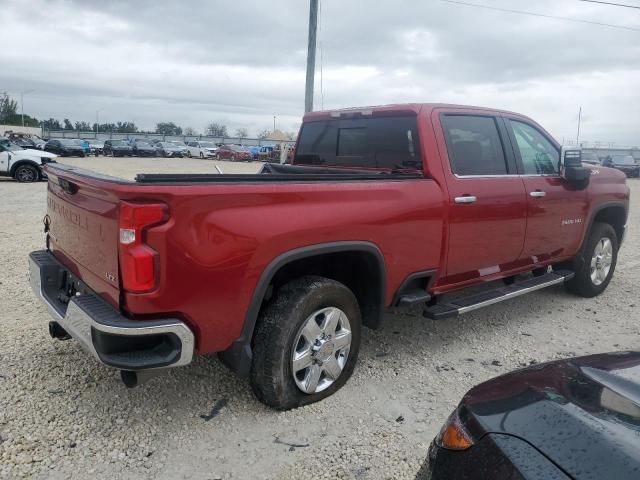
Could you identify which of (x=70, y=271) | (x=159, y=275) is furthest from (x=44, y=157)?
(x=159, y=275)

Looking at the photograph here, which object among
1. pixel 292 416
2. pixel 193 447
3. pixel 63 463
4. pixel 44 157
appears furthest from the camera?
pixel 44 157

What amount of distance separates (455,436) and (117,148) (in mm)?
44889

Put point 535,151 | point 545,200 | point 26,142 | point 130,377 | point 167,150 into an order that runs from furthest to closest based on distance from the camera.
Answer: point 167,150, point 26,142, point 535,151, point 545,200, point 130,377

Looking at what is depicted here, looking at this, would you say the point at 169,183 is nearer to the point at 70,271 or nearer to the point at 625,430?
the point at 70,271

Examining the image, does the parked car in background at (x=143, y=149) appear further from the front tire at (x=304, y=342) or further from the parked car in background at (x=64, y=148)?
the front tire at (x=304, y=342)

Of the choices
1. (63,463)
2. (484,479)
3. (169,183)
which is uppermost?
(169,183)

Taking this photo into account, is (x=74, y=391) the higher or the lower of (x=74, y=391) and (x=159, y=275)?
the lower

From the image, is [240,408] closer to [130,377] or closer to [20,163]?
[130,377]

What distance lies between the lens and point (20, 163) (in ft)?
55.0

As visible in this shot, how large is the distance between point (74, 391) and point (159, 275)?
1405 millimetres

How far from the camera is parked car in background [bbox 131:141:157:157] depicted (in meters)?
43.9

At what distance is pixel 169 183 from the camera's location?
2.59 meters

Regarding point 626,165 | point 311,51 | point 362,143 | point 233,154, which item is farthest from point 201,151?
point 362,143

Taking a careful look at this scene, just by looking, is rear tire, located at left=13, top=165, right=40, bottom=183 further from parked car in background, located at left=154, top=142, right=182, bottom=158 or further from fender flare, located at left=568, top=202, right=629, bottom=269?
parked car in background, located at left=154, top=142, right=182, bottom=158
